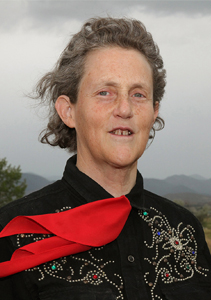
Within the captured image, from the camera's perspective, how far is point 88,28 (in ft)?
8.63

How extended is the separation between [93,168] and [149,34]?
0.99 metres

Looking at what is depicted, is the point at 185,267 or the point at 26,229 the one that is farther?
the point at 185,267

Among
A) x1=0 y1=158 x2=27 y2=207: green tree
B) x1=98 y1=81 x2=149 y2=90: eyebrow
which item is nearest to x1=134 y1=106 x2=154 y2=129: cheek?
x1=98 y1=81 x2=149 y2=90: eyebrow

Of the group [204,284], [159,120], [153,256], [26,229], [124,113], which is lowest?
[204,284]

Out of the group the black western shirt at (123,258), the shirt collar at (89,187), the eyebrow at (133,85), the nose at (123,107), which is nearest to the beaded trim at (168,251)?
the black western shirt at (123,258)

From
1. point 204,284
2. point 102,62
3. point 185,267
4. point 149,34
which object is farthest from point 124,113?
point 204,284

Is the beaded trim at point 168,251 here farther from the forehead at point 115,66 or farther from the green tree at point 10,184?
the green tree at point 10,184

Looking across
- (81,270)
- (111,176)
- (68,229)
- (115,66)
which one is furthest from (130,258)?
(115,66)

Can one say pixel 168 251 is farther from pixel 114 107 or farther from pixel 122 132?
pixel 114 107

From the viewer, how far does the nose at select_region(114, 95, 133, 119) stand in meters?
2.29

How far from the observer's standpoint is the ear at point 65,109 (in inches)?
103

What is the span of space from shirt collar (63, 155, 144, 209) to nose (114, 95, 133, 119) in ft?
1.51

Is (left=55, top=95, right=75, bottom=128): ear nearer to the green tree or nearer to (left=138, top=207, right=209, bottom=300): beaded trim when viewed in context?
(left=138, top=207, right=209, bottom=300): beaded trim

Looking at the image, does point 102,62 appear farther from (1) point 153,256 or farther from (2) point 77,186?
(1) point 153,256
